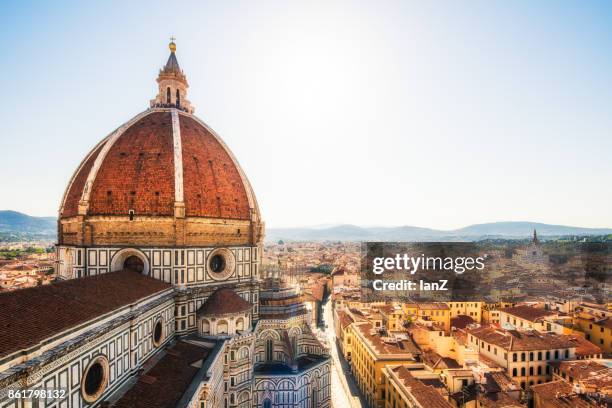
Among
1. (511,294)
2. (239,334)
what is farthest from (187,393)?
(511,294)

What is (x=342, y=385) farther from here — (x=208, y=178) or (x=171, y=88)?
(x=171, y=88)

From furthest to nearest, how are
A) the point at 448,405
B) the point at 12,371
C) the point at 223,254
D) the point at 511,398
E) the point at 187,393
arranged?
the point at 223,254
the point at 511,398
the point at 448,405
the point at 187,393
the point at 12,371

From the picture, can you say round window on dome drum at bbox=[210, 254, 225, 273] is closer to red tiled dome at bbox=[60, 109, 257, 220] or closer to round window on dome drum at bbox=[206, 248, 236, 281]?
round window on dome drum at bbox=[206, 248, 236, 281]

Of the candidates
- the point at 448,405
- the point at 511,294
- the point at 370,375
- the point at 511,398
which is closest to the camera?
the point at 448,405

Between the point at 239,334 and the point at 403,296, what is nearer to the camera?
the point at 239,334

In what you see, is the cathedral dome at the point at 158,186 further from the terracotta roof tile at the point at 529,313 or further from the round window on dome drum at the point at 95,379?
the terracotta roof tile at the point at 529,313

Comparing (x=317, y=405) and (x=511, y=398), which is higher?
(x=511, y=398)

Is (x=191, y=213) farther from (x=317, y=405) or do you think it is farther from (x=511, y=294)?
(x=511, y=294)

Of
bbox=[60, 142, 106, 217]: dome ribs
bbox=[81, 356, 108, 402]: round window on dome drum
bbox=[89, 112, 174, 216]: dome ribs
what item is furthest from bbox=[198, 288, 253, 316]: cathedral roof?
bbox=[60, 142, 106, 217]: dome ribs

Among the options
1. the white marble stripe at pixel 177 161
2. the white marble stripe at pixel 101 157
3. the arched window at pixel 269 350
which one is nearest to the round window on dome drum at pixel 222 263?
the white marble stripe at pixel 177 161
